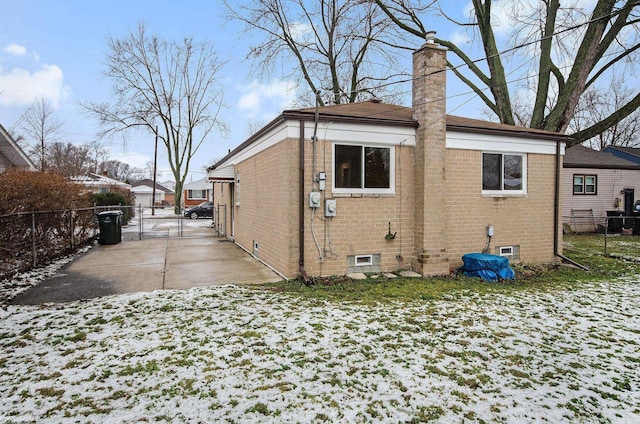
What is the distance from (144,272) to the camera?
8.20 meters

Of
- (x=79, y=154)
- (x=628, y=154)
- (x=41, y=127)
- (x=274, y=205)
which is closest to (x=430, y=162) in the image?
(x=274, y=205)

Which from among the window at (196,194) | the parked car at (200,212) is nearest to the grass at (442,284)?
the parked car at (200,212)

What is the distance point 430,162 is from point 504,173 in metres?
2.54

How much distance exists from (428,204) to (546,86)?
33.9 feet

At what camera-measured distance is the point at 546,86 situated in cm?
1452

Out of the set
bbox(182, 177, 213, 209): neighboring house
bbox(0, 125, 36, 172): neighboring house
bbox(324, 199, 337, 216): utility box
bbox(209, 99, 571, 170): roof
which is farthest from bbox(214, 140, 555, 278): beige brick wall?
bbox(182, 177, 213, 209): neighboring house

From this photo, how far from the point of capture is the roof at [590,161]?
19719 mm

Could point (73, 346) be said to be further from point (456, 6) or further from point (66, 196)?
point (456, 6)

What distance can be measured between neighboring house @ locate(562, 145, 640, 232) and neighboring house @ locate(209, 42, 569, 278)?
1233cm

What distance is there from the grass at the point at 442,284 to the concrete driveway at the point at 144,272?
1193 millimetres

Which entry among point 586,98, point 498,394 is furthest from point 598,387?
point 586,98

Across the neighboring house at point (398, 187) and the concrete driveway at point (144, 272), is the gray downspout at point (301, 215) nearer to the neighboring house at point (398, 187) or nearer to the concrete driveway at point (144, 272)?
the neighboring house at point (398, 187)

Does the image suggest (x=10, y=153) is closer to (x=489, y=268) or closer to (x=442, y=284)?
(x=442, y=284)

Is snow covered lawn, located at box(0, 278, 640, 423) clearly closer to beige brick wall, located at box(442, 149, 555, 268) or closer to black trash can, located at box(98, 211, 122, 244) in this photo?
beige brick wall, located at box(442, 149, 555, 268)
